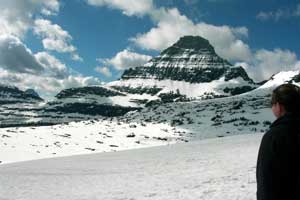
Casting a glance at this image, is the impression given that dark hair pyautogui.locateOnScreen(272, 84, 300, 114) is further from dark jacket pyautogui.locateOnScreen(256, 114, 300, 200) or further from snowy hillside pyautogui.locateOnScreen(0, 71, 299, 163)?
snowy hillside pyautogui.locateOnScreen(0, 71, 299, 163)

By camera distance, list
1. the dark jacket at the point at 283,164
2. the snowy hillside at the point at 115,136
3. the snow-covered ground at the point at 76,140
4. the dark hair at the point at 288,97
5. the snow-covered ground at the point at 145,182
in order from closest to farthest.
Result: the dark jacket at the point at 283,164, the dark hair at the point at 288,97, the snow-covered ground at the point at 145,182, the snow-covered ground at the point at 76,140, the snowy hillside at the point at 115,136

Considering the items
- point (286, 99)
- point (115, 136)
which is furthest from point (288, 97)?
point (115, 136)

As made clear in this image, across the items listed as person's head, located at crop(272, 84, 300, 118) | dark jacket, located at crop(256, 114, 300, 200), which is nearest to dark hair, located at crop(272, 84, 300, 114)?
person's head, located at crop(272, 84, 300, 118)

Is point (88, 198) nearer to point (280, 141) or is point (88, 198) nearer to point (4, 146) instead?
point (280, 141)

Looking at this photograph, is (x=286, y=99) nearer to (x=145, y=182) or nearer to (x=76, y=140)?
(x=145, y=182)

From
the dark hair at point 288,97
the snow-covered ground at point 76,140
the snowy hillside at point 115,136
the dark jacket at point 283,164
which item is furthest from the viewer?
the snowy hillside at point 115,136

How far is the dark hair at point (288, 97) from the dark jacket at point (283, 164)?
0.62ft

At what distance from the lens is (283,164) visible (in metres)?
4.56

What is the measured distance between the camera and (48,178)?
28.3m

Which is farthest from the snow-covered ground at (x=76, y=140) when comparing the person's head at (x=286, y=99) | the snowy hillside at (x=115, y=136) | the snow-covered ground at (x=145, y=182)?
the person's head at (x=286, y=99)

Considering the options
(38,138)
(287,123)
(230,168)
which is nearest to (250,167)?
(230,168)

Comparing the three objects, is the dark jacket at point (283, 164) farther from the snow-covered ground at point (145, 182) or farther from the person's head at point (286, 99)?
the snow-covered ground at point (145, 182)

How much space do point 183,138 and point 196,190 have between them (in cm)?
9283

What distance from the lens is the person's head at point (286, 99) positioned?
4.79 meters
